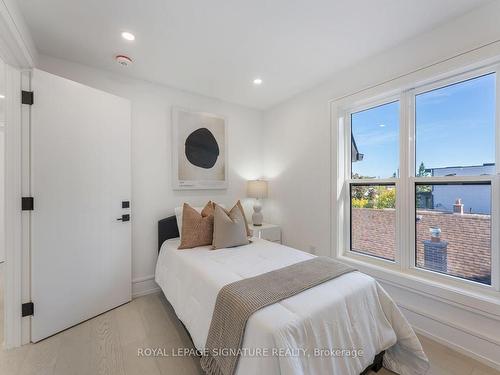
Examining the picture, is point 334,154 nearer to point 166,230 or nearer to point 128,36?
point 166,230

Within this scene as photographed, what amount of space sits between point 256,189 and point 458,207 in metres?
2.15

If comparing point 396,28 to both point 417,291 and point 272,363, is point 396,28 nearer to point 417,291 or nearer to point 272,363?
point 417,291

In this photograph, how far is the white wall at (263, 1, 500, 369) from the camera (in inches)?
63.7

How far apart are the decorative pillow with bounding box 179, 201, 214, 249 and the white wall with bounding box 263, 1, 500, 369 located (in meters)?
1.26

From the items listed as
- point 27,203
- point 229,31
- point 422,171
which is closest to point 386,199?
point 422,171

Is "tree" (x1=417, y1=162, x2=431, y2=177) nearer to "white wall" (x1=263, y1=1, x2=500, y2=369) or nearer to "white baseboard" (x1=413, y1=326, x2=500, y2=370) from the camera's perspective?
"white wall" (x1=263, y1=1, x2=500, y2=369)

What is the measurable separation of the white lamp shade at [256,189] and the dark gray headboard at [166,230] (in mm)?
1140

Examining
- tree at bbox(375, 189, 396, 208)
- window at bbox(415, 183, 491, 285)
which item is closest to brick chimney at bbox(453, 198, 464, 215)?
window at bbox(415, 183, 491, 285)

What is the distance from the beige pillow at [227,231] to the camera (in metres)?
2.23

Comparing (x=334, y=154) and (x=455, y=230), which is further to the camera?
(x=334, y=154)

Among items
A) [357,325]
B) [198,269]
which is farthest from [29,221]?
[357,325]

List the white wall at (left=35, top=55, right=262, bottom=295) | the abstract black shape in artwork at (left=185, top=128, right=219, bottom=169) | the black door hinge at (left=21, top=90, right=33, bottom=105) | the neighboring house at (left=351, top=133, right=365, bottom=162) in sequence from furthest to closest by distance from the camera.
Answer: the abstract black shape in artwork at (left=185, top=128, right=219, bottom=169) < the neighboring house at (left=351, top=133, right=365, bottom=162) < the white wall at (left=35, top=55, right=262, bottom=295) < the black door hinge at (left=21, top=90, right=33, bottom=105)

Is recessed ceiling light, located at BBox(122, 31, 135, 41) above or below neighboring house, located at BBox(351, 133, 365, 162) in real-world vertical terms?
above

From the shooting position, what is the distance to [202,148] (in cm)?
302
